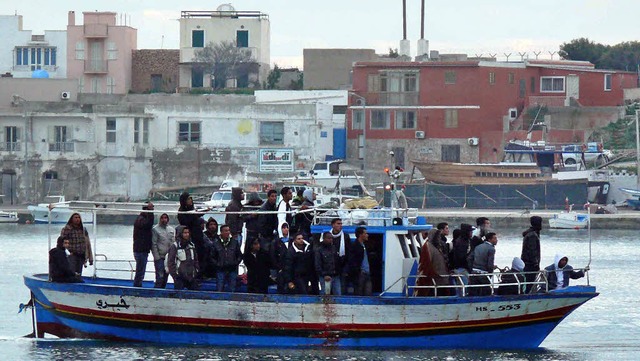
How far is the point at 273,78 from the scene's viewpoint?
299 feet

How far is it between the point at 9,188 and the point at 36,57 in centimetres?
1950

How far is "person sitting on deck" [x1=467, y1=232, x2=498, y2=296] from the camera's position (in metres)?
23.7

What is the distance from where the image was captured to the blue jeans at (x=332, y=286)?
2348cm

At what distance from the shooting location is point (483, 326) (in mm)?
24031

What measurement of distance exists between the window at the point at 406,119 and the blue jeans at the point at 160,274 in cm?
5043

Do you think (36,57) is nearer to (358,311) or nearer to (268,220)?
(268,220)

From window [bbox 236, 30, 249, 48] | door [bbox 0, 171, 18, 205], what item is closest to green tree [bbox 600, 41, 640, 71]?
window [bbox 236, 30, 249, 48]

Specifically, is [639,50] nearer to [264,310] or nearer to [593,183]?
[593,183]

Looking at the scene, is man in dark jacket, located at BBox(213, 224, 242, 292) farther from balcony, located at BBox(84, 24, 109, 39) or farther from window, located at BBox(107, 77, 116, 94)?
window, located at BBox(107, 77, 116, 94)

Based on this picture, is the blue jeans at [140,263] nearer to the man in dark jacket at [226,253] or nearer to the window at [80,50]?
the man in dark jacket at [226,253]

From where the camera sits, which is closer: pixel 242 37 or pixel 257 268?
pixel 257 268

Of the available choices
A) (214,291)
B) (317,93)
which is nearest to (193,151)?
(317,93)

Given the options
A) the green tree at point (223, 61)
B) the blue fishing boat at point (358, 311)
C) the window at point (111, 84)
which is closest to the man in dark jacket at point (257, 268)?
the blue fishing boat at point (358, 311)

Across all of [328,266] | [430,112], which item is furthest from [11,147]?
[328,266]
